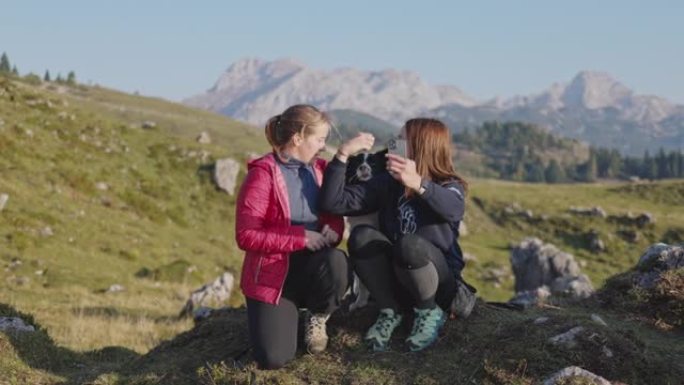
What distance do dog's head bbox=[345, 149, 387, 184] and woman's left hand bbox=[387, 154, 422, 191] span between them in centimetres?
84

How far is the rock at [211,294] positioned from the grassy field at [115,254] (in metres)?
0.52

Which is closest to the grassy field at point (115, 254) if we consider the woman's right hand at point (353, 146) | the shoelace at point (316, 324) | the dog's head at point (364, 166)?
the shoelace at point (316, 324)

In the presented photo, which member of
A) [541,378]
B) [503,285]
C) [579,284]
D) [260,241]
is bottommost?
[503,285]

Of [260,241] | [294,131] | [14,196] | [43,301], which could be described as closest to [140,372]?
[260,241]

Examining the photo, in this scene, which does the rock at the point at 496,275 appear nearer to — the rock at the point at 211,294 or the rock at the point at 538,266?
the rock at the point at 538,266

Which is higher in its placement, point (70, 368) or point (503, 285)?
point (70, 368)

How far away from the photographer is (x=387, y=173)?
9266 millimetres

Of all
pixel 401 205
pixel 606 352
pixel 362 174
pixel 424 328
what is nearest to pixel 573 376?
pixel 606 352

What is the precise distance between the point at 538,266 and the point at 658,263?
29.0 meters

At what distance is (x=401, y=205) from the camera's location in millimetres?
9016

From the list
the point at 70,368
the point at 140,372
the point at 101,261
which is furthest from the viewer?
the point at 101,261

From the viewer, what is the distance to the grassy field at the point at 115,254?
31.2 ft

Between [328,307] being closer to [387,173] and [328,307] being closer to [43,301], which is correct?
[387,173]

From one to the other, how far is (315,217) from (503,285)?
3698 centimetres
